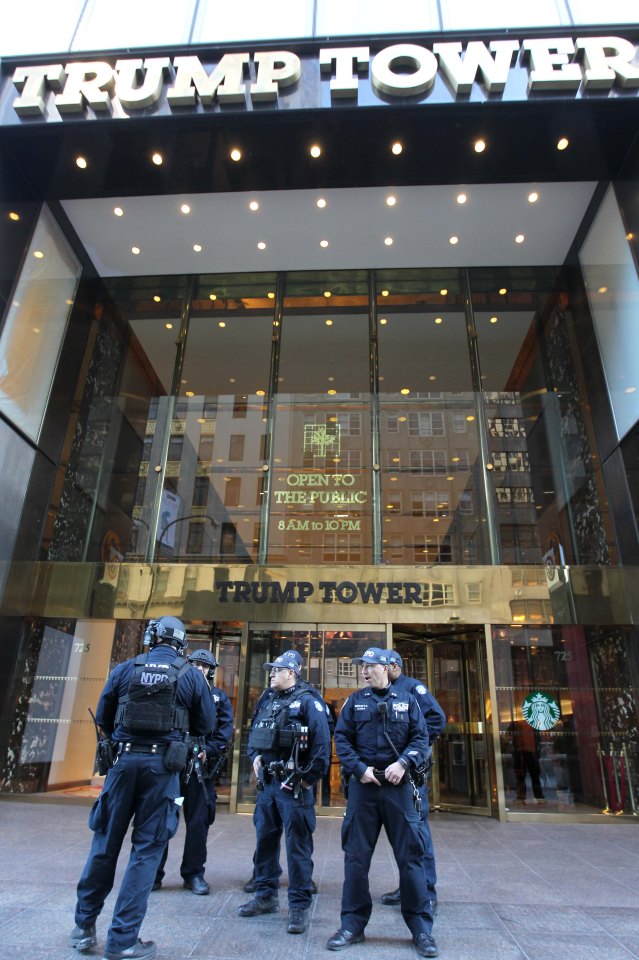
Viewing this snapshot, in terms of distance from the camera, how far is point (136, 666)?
356cm

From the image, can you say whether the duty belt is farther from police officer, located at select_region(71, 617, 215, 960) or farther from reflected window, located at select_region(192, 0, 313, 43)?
reflected window, located at select_region(192, 0, 313, 43)

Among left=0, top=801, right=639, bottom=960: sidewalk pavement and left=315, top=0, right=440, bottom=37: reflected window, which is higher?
left=315, top=0, right=440, bottom=37: reflected window

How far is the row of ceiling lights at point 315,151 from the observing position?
27.6 ft

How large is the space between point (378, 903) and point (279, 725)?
4.93ft

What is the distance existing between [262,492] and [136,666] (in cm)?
650

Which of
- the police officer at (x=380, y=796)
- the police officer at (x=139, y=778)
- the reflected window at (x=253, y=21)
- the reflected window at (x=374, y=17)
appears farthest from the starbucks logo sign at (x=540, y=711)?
the reflected window at (x=253, y=21)

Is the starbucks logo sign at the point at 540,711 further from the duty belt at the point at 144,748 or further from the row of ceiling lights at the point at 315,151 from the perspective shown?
the row of ceiling lights at the point at 315,151

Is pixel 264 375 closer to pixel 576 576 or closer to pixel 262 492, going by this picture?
pixel 262 492

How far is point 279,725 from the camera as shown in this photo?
13.8ft

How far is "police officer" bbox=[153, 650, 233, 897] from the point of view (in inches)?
173

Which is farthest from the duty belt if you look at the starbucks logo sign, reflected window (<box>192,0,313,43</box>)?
reflected window (<box>192,0,313,43</box>)

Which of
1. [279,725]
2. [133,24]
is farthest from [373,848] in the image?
[133,24]

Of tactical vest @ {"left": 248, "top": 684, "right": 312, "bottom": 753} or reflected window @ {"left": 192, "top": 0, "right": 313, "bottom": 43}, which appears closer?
tactical vest @ {"left": 248, "top": 684, "right": 312, "bottom": 753}

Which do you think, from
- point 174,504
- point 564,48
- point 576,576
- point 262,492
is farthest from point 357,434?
point 564,48
